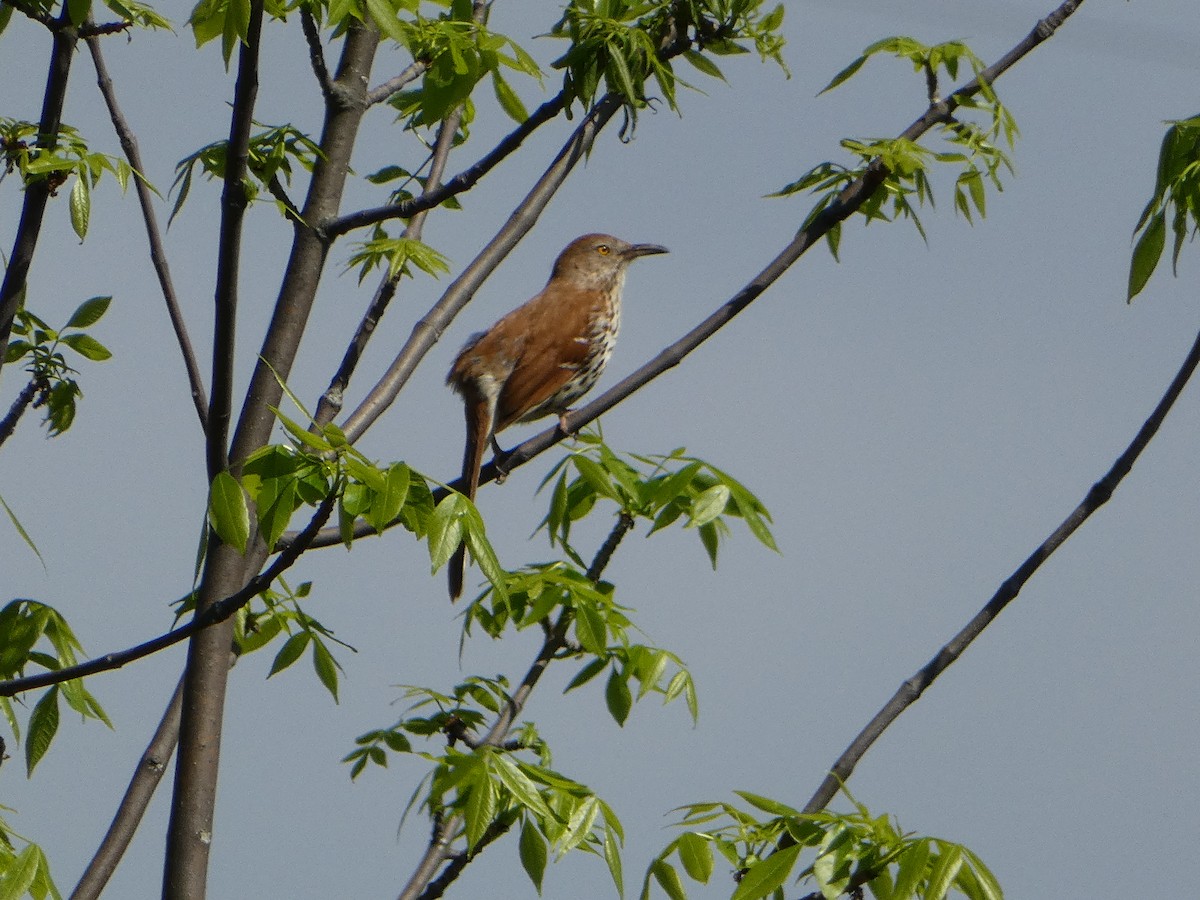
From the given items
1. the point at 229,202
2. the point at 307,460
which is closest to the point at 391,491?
the point at 307,460

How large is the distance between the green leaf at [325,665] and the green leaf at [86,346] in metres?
1.00

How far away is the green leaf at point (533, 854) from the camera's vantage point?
3.32 metres

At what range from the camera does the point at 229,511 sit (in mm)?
2600

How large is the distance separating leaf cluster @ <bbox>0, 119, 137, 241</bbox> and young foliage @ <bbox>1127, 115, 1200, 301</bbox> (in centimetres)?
210

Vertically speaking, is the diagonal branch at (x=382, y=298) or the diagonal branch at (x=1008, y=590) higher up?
the diagonal branch at (x=382, y=298)

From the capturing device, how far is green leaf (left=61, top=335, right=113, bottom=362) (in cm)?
409

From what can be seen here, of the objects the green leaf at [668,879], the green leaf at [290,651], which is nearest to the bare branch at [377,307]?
the green leaf at [290,651]

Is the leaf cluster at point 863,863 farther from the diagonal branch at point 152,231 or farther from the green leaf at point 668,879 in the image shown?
the diagonal branch at point 152,231

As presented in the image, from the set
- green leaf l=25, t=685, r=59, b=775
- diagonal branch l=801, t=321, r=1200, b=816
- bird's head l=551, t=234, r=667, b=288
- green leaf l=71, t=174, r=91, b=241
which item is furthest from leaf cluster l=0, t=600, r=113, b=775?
bird's head l=551, t=234, r=667, b=288

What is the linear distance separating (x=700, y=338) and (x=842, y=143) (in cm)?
63

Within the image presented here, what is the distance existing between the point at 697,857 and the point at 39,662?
1.51 m

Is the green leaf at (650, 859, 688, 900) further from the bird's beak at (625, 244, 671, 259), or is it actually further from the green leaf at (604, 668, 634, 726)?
the bird's beak at (625, 244, 671, 259)

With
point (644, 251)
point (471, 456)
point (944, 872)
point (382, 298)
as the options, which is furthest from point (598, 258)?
point (944, 872)

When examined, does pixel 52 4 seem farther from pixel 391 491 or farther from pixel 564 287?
pixel 564 287
